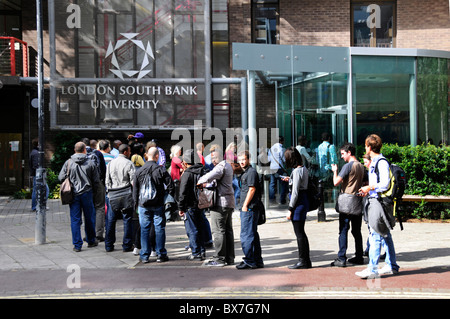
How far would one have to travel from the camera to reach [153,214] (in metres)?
8.38

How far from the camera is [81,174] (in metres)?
9.38

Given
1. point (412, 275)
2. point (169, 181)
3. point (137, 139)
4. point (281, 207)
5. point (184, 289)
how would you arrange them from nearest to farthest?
point (184, 289) < point (412, 275) < point (169, 181) < point (137, 139) < point (281, 207)

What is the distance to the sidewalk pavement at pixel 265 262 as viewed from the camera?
6.63m

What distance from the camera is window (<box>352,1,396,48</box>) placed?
60.8 feet

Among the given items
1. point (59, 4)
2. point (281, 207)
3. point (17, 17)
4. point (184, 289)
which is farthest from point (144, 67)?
point (184, 289)

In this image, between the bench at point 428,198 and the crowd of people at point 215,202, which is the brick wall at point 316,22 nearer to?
the bench at point 428,198

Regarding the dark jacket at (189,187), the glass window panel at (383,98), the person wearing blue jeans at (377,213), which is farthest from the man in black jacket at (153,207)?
the glass window panel at (383,98)

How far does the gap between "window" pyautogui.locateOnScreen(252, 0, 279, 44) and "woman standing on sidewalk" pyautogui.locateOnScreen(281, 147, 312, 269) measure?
461 inches

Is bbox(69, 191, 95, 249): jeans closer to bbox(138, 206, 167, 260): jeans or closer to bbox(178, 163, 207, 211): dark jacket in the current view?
bbox(138, 206, 167, 260): jeans

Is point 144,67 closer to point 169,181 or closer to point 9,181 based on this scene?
point 9,181

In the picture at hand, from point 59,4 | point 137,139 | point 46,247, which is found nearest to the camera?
point 46,247

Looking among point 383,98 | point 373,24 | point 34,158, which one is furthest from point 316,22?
point 34,158
